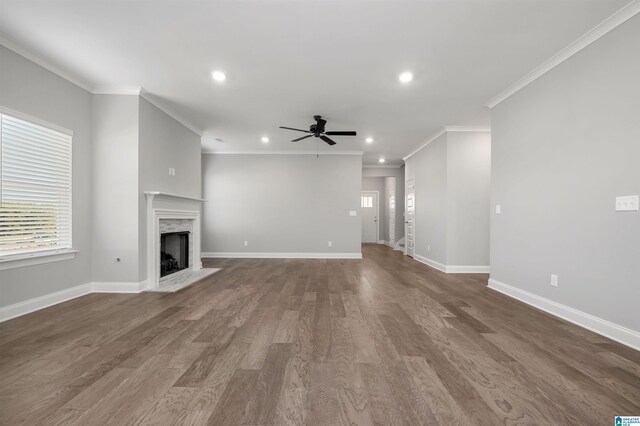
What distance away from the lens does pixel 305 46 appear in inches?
108

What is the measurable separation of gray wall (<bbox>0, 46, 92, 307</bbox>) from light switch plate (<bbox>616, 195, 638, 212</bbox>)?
5567mm

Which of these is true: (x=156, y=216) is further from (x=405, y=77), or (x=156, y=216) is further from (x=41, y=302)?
(x=405, y=77)

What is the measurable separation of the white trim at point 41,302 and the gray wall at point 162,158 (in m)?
0.66

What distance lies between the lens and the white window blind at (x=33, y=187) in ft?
9.04

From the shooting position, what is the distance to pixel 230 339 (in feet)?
7.50

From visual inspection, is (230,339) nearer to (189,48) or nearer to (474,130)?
(189,48)

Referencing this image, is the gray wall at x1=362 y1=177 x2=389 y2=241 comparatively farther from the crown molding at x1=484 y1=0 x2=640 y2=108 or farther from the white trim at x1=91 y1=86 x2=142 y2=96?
the white trim at x1=91 y1=86 x2=142 y2=96

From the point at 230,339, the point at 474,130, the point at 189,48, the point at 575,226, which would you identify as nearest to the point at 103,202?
the point at 189,48

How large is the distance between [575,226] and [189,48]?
4196 millimetres

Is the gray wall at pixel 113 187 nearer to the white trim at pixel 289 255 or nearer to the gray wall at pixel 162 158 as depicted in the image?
the gray wall at pixel 162 158

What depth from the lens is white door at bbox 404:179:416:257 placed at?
23.3 ft

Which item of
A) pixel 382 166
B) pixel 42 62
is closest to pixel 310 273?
pixel 42 62

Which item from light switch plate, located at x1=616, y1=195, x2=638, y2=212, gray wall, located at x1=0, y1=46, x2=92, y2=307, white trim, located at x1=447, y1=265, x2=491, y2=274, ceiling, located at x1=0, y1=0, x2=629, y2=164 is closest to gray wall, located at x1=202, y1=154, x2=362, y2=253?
white trim, located at x1=447, y1=265, x2=491, y2=274

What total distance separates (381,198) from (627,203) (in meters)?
8.53
